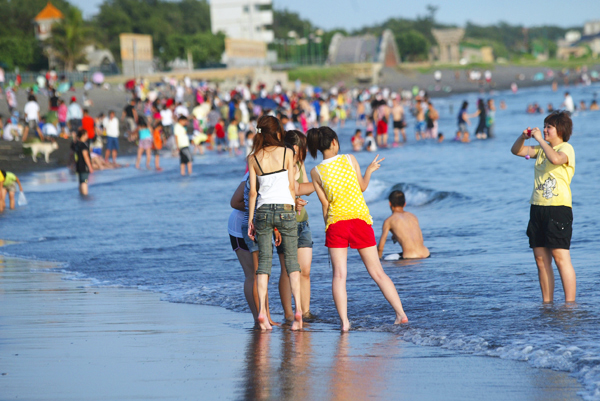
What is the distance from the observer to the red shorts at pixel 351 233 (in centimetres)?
510

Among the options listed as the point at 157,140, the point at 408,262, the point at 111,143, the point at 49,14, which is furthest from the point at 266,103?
the point at 49,14

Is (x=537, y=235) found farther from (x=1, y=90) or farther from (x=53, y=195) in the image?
(x=1, y=90)

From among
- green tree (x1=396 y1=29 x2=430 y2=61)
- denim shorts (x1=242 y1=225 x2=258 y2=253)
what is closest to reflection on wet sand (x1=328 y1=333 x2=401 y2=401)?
denim shorts (x1=242 y1=225 x2=258 y2=253)

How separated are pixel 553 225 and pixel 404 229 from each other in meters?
3.04

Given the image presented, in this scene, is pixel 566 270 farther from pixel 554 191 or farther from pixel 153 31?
pixel 153 31

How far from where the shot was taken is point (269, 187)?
5.02m

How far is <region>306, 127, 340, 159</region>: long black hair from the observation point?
16.8ft

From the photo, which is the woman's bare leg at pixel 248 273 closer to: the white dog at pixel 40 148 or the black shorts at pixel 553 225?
the black shorts at pixel 553 225

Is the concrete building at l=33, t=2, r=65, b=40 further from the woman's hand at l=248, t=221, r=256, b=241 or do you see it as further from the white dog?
the woman's hand at l=248, t=221, r=256, b=241

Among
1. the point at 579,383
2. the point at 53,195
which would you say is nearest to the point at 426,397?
the point at 579,383

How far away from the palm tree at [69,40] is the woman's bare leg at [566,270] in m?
59.0

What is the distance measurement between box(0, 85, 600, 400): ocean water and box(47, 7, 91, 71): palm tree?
42.8 m

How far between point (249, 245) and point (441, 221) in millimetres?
6931

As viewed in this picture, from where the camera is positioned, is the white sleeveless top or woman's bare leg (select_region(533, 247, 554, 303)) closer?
the white sleeveless top
